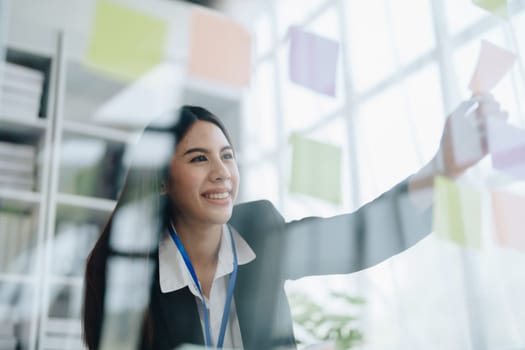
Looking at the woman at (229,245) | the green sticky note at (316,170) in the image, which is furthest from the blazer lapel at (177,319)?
the green sticky note at (316,170)

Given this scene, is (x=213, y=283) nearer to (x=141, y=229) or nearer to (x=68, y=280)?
(x=141, y=229)

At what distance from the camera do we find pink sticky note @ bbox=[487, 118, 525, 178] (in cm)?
87

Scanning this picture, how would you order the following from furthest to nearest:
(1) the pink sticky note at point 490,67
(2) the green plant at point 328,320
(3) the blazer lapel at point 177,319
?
1. (1) the pink sticky note at point 490,67
2. (2) the green plant at point 328,320
3. (3) the blazer lapel at point 177,319

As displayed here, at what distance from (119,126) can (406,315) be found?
0.61 metres

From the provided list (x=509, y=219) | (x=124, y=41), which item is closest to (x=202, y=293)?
(x=124, y=41)

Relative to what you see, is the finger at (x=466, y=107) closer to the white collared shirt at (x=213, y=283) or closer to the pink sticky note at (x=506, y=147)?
the pink sticky note at (x=506, y=147)

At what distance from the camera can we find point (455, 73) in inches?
36.3

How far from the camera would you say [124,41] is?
0.81m

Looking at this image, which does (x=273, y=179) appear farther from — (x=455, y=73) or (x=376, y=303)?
(x=455, y=73)

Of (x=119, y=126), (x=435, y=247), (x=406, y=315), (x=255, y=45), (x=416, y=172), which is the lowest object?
(x=406, y=315)

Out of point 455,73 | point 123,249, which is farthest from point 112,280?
point 455,73

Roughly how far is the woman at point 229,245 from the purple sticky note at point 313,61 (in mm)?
238

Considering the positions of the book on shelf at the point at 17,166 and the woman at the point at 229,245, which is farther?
the book on shelf at the point at 17,166

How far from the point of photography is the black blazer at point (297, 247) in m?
0.76
